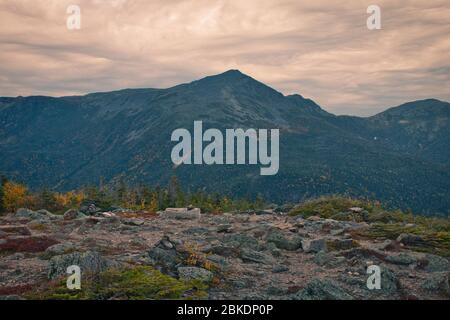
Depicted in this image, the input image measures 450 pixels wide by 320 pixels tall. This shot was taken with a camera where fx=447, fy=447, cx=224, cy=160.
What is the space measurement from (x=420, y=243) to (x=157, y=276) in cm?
1796

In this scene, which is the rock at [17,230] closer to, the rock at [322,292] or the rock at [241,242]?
the rock at [241,242]

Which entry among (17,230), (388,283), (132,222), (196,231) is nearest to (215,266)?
(388,283)

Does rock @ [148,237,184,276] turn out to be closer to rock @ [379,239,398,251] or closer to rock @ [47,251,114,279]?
rock @ [47,251,114,279]

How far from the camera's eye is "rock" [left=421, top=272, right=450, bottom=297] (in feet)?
61.6

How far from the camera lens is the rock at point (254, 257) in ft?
79.2

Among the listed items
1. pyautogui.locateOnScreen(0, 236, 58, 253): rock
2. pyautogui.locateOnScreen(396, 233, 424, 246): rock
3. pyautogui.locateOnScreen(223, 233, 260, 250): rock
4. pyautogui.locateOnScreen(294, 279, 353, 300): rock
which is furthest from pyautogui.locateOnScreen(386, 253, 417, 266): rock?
pyautogui.locateOnScreen(0, 236, 58, 253): rock

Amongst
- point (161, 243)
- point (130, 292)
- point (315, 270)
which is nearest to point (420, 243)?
point (315, 270)

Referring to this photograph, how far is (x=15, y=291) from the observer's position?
56.1ft

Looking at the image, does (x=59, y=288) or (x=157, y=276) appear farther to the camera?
(x=157, y=276)

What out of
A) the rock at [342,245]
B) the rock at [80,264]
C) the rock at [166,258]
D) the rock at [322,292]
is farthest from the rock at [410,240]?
the rock at [80,264]

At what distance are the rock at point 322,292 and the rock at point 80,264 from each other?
27.4 feet

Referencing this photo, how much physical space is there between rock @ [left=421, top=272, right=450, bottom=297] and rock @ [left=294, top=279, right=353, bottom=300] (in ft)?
12.9

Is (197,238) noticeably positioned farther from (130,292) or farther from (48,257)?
(130,292)

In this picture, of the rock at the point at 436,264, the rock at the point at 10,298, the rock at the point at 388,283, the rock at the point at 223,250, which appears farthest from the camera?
the rock at the point at 223,250
